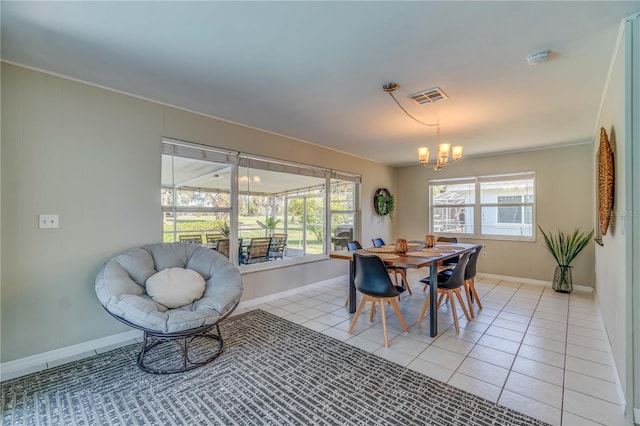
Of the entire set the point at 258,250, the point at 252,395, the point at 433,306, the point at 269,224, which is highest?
the point at 269,224

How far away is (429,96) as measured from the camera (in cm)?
287

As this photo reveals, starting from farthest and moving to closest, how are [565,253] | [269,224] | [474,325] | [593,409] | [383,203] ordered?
[383,203], [565,253], [269,224], [474,325], [593,409]

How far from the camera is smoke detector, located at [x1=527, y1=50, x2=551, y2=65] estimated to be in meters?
2.12

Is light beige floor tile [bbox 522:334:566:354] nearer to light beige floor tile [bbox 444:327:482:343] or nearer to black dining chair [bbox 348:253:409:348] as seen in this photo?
light beige floor tile [bbox 444:327:482:343]

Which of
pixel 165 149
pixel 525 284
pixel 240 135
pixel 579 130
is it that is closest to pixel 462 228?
pixel 525 284

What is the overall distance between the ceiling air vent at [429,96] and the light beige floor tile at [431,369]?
96.9 inches

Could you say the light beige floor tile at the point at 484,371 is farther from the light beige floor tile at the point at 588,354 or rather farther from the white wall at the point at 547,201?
the white wall at the point at 547,201

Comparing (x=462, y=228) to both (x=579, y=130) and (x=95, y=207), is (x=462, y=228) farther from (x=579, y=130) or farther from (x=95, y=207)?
(x=95, y=207)

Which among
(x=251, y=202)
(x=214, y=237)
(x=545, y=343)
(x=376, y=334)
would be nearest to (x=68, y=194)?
(x=214, y=237)

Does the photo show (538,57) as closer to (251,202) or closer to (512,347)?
(512,347)

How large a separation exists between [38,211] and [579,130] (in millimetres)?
6345

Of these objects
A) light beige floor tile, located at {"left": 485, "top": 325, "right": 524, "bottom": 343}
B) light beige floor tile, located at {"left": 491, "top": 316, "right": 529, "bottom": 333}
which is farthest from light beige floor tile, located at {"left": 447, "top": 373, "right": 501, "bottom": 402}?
light beige floor tile, located at {"left": 491, "top": 316, "right": 529, "bottom": 333}

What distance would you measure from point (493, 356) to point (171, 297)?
115 inches

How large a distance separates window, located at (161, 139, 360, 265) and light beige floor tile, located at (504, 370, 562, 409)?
3167 millimetres
